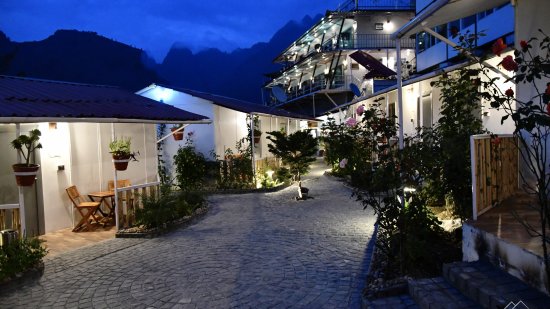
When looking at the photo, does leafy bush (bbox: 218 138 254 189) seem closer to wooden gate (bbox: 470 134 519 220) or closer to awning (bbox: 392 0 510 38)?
awning (bbox: 392 0 510 38)

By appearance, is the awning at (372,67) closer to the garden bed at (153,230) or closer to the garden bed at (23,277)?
the garden bed at (153,230)

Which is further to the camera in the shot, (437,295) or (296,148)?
(296,148)

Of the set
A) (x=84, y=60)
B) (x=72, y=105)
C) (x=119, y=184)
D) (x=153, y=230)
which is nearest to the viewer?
(x=72, y=105)

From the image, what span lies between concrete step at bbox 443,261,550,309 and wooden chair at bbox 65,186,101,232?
7.72 meters

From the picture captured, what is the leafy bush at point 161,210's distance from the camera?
29.7ft

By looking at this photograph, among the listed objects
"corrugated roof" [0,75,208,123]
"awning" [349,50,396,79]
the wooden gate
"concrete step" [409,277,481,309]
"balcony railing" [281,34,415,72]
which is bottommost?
Result: "concrete step" [409,277,481,309]

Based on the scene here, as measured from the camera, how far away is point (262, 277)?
19.5ft

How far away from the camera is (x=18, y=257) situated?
6.11m

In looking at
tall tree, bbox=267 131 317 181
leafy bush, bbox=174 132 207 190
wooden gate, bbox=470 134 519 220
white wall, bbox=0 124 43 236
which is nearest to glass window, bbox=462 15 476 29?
tall tree, bbox=267 131 317 181

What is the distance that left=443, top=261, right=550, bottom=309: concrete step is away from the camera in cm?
360

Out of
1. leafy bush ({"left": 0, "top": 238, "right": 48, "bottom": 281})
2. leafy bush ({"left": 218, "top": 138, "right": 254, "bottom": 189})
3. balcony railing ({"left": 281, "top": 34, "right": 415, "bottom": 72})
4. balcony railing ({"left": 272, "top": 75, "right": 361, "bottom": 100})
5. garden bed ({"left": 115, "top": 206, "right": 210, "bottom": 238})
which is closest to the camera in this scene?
leafy bush ({"left": 0, "top": 238, "right": 48, "bottom": 281})

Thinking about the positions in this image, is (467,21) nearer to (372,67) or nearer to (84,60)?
(372,67)

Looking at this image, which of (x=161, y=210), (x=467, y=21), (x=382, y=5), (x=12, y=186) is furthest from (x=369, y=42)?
(x=12, y=186)

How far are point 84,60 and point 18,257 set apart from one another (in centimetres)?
12973
